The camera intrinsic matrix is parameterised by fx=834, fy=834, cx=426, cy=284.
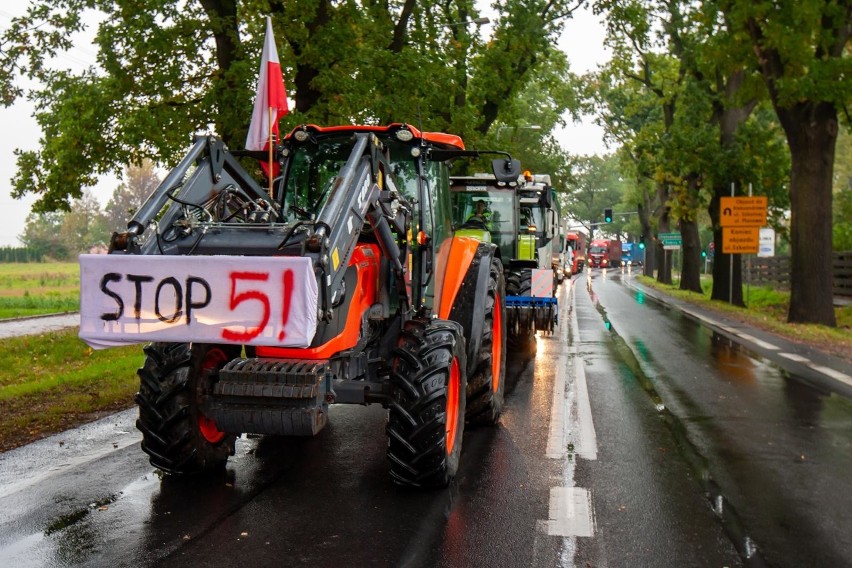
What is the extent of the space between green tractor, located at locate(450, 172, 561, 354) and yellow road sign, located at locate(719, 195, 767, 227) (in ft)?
40.3

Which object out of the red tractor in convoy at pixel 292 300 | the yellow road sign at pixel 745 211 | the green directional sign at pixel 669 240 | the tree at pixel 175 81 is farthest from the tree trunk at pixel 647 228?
the red tractor in convoy at pixel 292 300

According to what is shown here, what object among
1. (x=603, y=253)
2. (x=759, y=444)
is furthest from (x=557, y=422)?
(x=603, y=253)

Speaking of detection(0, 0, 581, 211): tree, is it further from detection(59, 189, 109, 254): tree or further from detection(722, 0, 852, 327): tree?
detection(59, 189, 109, 254): tree

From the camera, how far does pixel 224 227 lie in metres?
5.62

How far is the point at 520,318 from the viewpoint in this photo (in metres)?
14.6

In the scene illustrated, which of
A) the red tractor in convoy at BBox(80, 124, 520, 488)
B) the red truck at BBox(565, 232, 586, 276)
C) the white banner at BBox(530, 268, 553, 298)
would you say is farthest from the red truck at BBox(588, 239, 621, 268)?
the red tractor in convoy at BBox(80, 124, 520, 488)

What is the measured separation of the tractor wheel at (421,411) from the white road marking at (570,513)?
30.9 inches

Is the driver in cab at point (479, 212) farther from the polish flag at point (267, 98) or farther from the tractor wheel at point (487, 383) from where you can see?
the polish flag at point (267, 98)

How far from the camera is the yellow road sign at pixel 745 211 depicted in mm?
26719

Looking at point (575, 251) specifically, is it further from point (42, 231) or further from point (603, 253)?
point (42, 231)

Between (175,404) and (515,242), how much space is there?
10.3 meters

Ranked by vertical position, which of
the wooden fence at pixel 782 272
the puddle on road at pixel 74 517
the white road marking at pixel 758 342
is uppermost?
the wooden fence at pixel 782 272

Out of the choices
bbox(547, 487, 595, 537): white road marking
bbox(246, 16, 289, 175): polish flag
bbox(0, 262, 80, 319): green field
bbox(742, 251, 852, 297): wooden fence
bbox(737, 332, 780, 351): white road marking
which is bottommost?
bbox(737, 332, 780, 351): white road marking

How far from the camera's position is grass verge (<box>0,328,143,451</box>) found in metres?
8.37
